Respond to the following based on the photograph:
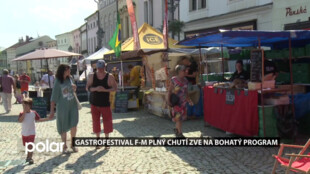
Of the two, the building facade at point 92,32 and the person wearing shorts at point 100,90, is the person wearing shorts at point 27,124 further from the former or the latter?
the building facade at point 92,32

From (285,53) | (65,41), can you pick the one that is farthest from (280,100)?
(65,41)

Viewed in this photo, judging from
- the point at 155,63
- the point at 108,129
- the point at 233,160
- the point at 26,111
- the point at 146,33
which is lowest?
the point at 233,160

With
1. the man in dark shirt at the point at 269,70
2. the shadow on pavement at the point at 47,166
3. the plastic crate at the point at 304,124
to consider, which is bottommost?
the shadow on pavement at the point at 47,166

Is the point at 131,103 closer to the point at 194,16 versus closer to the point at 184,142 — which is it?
the point at 184,142

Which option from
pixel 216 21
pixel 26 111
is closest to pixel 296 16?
pixel 216 21

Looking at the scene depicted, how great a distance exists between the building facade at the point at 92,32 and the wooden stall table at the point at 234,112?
42306mm

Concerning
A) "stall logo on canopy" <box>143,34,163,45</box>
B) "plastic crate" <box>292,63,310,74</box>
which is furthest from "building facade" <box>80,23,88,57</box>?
"plastic crate" <box>292,63,310,74</box>

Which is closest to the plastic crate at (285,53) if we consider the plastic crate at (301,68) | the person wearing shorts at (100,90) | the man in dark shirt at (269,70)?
the plastic crate at (301,68)

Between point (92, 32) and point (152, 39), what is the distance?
39466mm

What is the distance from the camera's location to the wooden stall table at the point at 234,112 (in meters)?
6.59

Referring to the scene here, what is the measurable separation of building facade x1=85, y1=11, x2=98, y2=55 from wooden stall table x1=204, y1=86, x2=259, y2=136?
4231 centimetres

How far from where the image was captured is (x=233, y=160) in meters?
5.64

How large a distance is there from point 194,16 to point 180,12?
78.4 inches

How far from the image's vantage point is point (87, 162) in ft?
19.1
